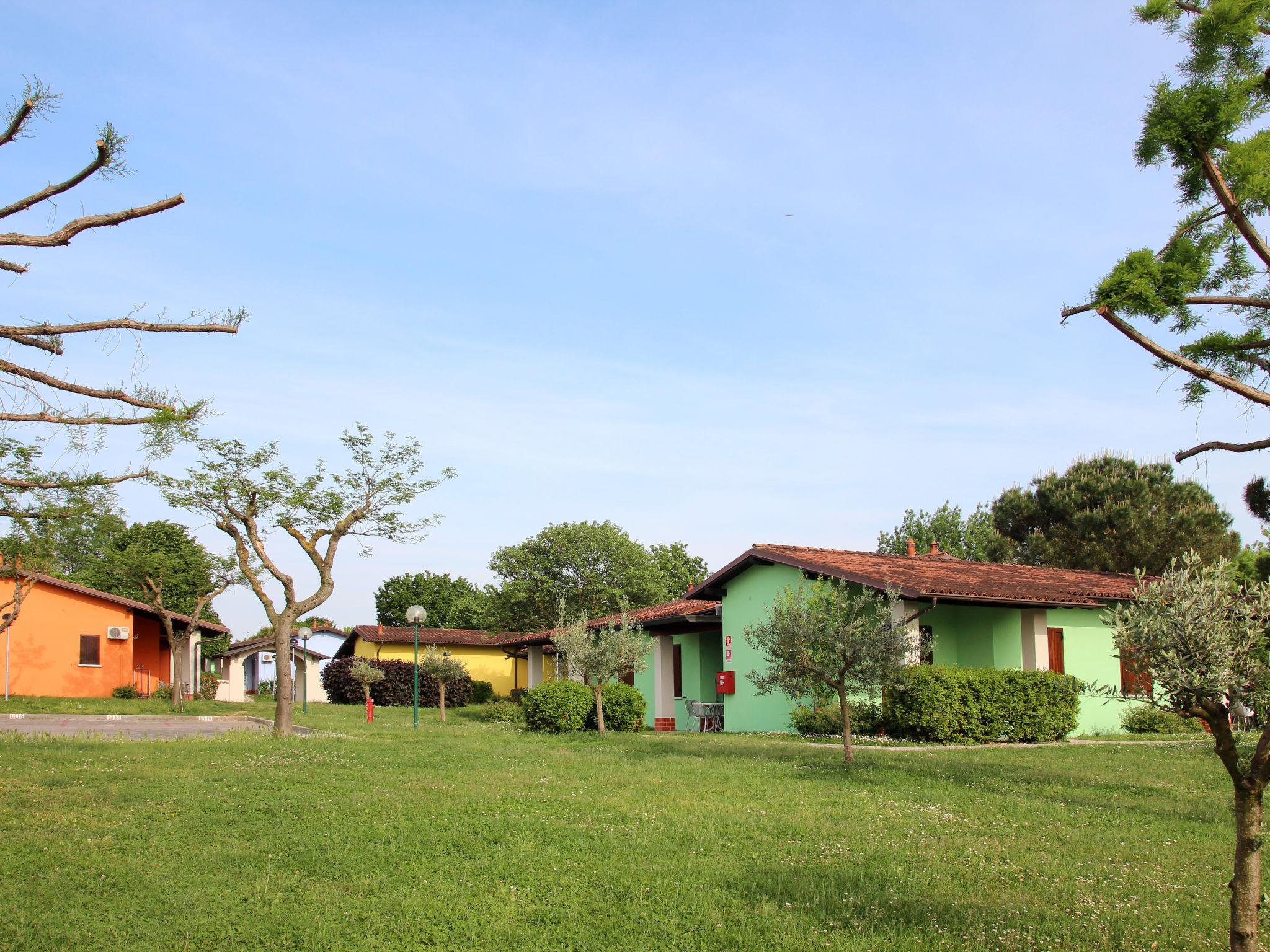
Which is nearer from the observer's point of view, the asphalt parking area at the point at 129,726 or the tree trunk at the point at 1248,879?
the tree trunk at the point at 1248,879

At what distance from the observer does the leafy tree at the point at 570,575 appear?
40.6 metres

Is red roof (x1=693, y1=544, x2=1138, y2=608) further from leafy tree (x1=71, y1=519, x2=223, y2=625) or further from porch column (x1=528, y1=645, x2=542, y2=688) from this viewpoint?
leafy tree (x1=71, y1=519, x2=223, y2=625)

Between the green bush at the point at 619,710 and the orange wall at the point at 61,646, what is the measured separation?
2219cm

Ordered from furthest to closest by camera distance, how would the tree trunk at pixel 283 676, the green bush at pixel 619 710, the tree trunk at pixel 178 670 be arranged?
the tree trunk at pixel 178 670
the green bush at pixel 619 710
the tree trunk at pixel 283 676

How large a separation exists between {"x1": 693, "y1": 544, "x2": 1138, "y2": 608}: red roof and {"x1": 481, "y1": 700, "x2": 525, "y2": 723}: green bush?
6180mm

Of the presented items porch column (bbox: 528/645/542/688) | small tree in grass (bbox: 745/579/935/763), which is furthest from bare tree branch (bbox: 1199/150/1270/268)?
porch column (bbox: 528/645/542/688)

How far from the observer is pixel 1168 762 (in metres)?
14.1

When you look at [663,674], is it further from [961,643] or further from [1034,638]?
[1034,638]

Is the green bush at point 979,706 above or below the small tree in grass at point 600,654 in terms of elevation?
below

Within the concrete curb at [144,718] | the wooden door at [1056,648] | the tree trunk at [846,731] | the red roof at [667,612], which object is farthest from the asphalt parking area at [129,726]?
the wooden door at [1056,648]

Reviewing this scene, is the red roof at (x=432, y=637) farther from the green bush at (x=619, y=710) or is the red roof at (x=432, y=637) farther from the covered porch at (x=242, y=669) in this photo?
the green bush at (x=619, y=710)

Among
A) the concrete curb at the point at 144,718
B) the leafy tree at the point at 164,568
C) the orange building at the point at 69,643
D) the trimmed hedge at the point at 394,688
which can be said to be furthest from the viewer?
the trimmed hedge at the point at 394,688

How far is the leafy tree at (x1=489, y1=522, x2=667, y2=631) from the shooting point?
1598 inches

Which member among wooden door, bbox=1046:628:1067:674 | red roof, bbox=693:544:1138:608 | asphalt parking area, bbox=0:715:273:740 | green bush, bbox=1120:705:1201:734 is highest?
red roof, bbox=693:544:1138:608
